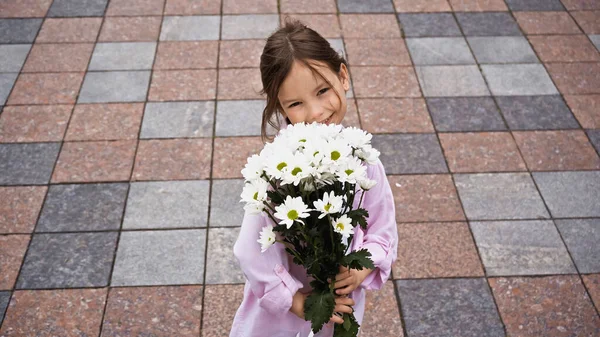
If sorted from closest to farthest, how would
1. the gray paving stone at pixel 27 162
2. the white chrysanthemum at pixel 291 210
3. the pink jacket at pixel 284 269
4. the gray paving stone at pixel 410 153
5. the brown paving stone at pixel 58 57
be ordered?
the white chrysanthemum at pixel 291 210, the pink jacket at pixel 284 269, the gray paving stone at pixel 27 162, the gray paving stone at pixel 410 153, the brown paving stone at pixel 58 57

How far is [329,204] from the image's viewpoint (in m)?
1.77

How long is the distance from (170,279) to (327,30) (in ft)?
9.33

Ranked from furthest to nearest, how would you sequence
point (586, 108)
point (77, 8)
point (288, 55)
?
1. point (77, 8)
2. point (586, 108)
3. point (288, 55)

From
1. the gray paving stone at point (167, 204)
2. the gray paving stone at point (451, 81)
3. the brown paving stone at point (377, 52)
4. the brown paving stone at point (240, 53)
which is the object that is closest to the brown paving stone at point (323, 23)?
the brown paving stone at point (377, 52)

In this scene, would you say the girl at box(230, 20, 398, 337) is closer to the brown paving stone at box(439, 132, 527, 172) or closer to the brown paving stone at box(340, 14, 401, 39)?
the brown paving stone at box(439, 132, 527, 172)

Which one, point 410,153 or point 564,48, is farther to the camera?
point 564,48

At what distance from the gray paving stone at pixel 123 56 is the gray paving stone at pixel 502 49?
267cm

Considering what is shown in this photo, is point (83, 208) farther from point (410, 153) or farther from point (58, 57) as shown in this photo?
point (410, 153)

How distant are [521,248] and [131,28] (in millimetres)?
3686

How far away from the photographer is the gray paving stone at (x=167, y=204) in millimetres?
3855

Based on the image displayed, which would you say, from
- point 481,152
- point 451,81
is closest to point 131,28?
point 451,81

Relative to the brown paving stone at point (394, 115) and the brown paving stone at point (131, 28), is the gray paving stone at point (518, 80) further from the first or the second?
the brown paving stone at point (131, 28)

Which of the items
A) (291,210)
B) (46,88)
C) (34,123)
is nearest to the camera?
(291,210)

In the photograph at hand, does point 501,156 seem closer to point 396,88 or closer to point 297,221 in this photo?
point 396,88
